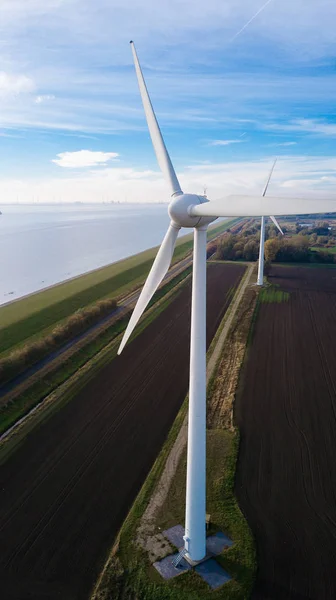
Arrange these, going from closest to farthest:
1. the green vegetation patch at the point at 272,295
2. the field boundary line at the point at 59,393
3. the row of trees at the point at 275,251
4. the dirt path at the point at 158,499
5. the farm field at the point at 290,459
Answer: the farm field at the point at 290,459 < the dirt path at the point at 158,499 < the field boundary line at the point at 59,393 < the green vegetation patch at the point at 272,295 < the row of trees at the point at 275,251

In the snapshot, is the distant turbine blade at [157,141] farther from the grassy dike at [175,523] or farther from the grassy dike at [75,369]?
the grassy dike at [75,369]

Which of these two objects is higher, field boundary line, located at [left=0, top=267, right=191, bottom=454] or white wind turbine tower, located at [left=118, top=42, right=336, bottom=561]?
white wind turbine tower, located at [left=118, top=42, right=336, bottom=561]

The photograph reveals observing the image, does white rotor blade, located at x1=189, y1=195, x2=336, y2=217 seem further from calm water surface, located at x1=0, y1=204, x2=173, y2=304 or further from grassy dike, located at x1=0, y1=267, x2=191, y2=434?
calm water surface, located at x1=0, y1=204, x2=173, y2=304

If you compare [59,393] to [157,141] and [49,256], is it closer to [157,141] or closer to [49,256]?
[157,141]

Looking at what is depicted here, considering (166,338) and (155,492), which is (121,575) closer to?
(155,492)

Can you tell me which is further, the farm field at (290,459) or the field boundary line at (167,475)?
the field boundary line at (167,475)

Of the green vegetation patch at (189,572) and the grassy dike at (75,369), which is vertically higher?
the grassy dike at (75,369)

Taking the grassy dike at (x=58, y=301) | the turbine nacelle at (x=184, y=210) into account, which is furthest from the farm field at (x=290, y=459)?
the grassy dike at (x=58, y=301)

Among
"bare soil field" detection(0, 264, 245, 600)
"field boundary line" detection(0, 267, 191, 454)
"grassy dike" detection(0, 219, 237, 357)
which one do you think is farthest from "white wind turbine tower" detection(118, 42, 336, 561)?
"grassy dike" detection(0, 219, 237, 357)
